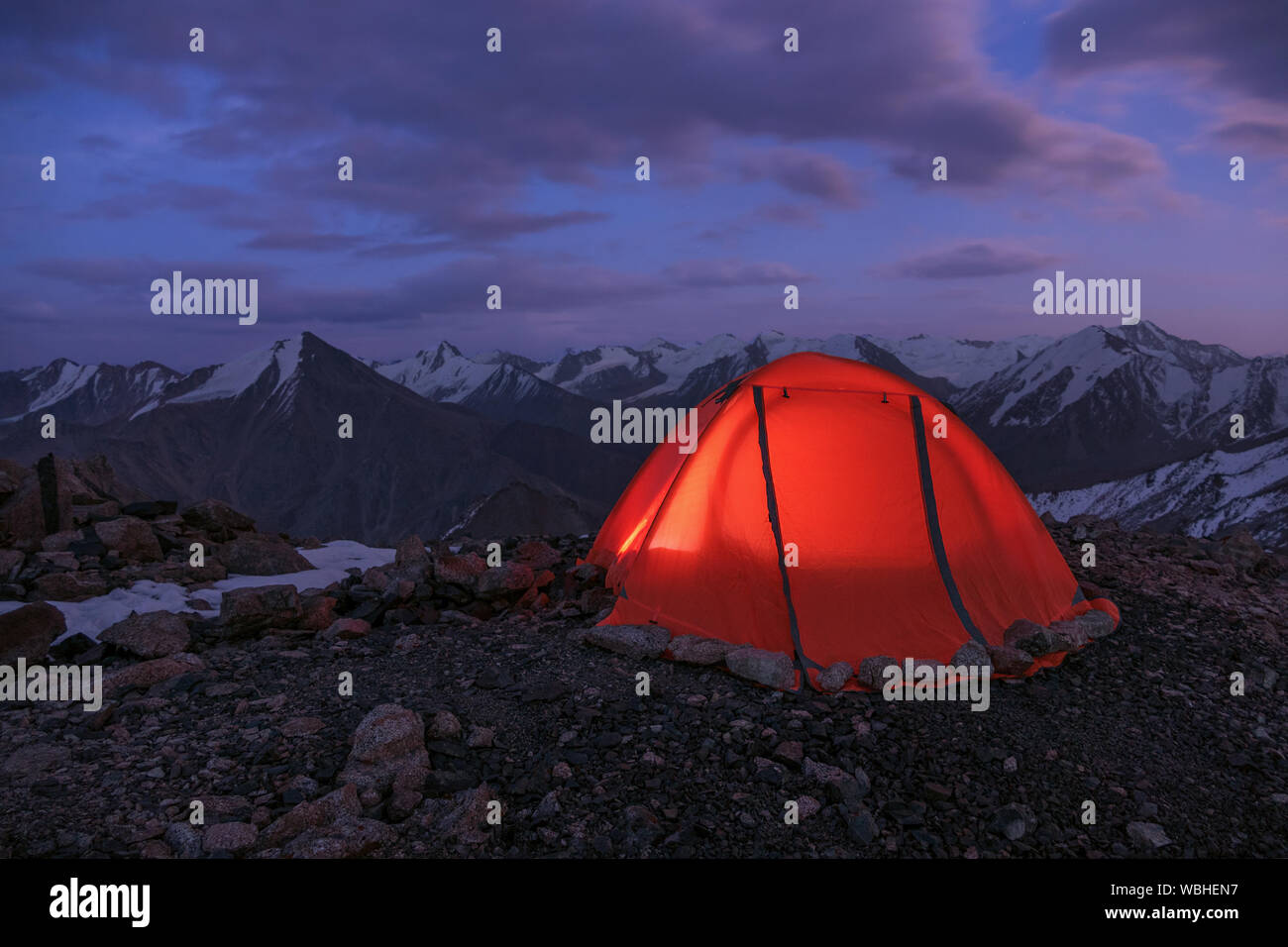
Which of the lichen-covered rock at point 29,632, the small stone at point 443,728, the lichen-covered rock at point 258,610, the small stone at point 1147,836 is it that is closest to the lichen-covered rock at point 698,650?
the small stone at point 443,728

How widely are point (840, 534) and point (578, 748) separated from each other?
13.5 feet

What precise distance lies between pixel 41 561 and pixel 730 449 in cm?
960

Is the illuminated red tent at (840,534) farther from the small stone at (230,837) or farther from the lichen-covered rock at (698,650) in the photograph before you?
the small stone at (230,837)

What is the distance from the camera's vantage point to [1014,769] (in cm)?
600

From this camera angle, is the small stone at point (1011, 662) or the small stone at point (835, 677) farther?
the small stone at point (1011, 662)

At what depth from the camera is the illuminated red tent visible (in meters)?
8.34

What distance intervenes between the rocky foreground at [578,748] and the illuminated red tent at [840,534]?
2.75 feet

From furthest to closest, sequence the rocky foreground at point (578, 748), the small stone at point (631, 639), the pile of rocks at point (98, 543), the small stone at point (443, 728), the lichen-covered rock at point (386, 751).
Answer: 1. the pile of rocks at point (98, 543)
2. the small stone at point (631, 639)
3. the small stone at point (443, 728)
4. the lichen-covered rock at point (386, 751)
5. the rocky foreground at point (578, 748)

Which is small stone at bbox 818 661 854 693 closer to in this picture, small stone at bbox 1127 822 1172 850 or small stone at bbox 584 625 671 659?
small stone at bbox 584 625 671 659

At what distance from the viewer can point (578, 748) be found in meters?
6.17

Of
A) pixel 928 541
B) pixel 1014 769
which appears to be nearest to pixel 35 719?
pixel 1014 769

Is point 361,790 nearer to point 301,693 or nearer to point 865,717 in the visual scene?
point 301,693

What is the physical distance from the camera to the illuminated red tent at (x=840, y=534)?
8.34 metres

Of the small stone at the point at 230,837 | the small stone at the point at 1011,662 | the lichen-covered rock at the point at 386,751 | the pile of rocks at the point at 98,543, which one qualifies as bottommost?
the small stone at the point at 230,837
